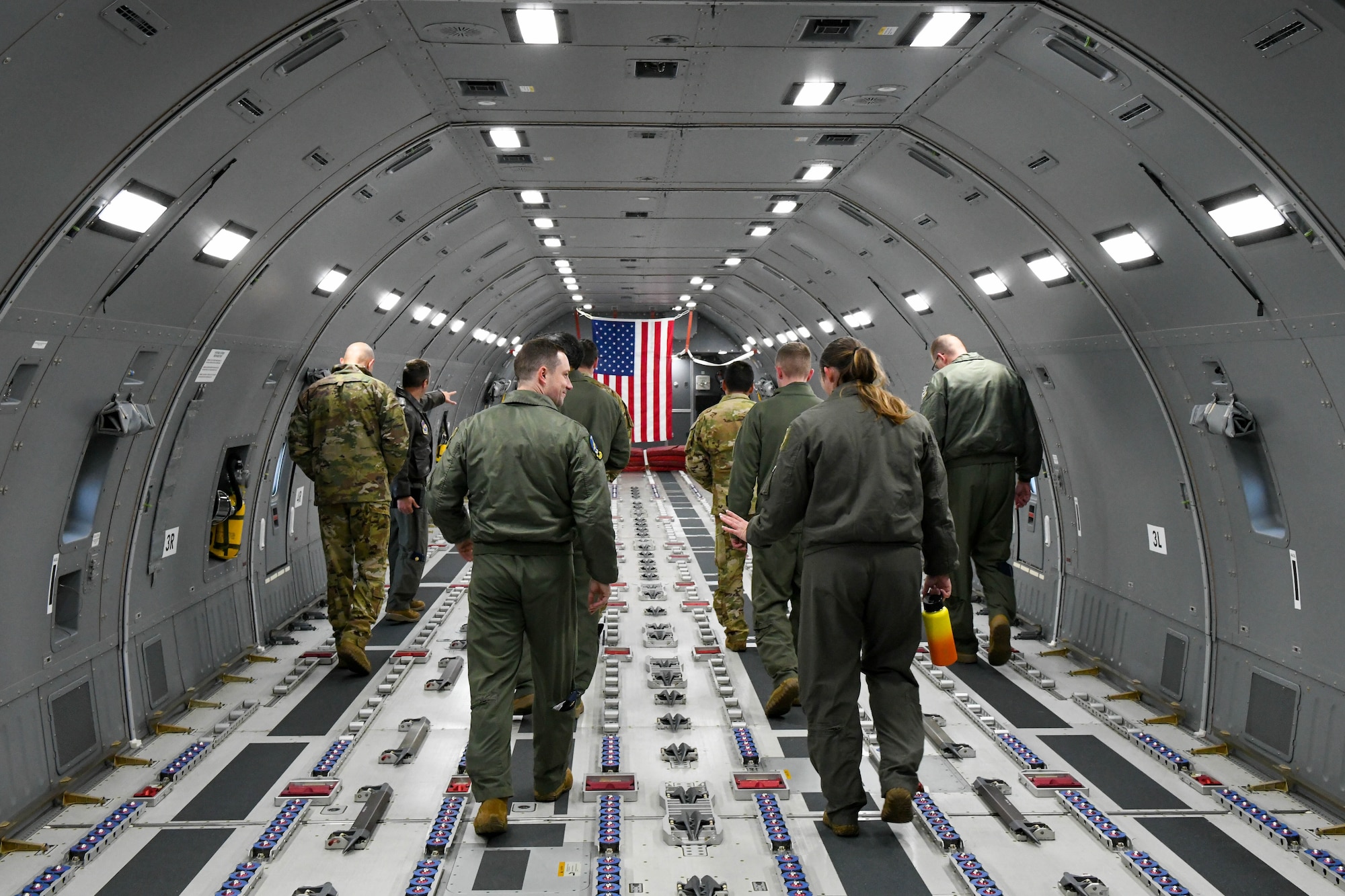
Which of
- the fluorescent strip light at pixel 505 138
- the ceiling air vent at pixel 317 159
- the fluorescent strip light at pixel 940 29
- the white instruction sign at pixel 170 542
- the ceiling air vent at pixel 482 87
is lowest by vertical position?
the white instruction sign at pixel 170 542

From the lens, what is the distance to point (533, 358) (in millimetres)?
4477

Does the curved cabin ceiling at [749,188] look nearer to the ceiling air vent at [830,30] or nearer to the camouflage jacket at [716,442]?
the ceiling air vent at [830,30]

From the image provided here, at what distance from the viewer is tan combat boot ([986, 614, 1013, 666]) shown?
21.2ft

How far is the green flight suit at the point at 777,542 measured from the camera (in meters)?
5.83

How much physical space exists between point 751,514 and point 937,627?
67.9 inches

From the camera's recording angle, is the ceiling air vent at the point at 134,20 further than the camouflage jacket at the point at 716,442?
No

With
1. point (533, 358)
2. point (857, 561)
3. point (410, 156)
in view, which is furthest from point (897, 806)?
point (410, 156)

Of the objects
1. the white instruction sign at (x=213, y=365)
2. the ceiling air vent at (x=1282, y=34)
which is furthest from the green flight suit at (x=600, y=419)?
the ceiling air vent at (x=1282, y=34)

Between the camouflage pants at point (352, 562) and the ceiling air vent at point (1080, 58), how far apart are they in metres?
5.16

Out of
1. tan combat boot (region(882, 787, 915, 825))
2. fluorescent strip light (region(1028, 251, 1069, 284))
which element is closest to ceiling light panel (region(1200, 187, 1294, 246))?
fluorescent strip light (region(1028, 251, 1069, 284))

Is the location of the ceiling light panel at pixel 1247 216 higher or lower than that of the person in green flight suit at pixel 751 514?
higher

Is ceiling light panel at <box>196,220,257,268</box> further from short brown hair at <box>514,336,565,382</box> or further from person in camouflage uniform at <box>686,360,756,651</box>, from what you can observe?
person in camouflage uniform at <box>686,360,756,651</box>

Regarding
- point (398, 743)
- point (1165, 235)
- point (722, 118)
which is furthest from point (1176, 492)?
point (398, 743)

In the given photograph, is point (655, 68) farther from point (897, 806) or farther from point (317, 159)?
point (897, 806)
